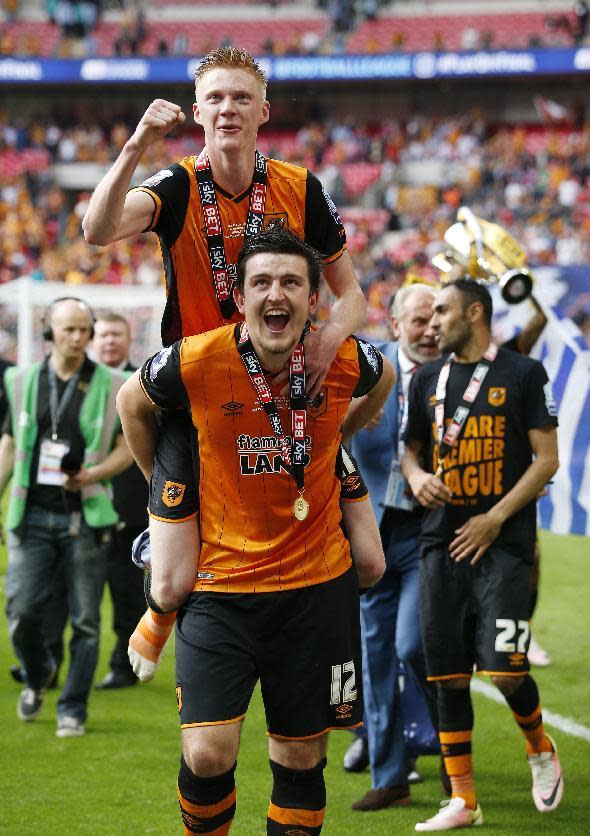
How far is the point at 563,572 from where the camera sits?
12.0 meters

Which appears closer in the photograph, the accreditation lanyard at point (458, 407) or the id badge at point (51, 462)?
the accreditation lanyard at point (458, 407)

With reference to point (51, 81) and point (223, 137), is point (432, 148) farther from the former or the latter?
point (223, 137)

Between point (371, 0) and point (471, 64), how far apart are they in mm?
4619

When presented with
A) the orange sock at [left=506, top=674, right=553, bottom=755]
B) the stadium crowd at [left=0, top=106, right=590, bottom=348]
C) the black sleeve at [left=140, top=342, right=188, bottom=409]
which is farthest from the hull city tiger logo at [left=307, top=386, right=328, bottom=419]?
the stadium crowd at [left=0, top=106, right=590, bottom=348]

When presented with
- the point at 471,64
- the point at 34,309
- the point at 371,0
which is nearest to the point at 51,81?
Answer: the point at 371,0

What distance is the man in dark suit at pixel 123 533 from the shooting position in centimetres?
788

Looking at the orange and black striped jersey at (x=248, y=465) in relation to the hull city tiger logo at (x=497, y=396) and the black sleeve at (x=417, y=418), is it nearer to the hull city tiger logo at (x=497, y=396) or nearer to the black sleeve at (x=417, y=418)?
the hull city tiger logo at (x=497, y=396)

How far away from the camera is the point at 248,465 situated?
3.80 meters

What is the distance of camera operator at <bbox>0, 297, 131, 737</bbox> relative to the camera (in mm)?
6617

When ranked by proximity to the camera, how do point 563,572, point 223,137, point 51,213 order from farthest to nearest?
point 51,213, point 563,572, point 223,137

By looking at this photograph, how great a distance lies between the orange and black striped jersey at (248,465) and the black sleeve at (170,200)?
35cm

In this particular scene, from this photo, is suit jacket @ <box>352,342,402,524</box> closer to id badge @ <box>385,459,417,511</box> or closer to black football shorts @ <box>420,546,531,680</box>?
id badge @ <box>385,459,417,511</box>

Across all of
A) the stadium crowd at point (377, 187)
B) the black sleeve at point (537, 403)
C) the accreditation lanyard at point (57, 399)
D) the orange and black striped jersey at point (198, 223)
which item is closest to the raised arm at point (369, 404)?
the orange and black striped jersey at point (198, 223)

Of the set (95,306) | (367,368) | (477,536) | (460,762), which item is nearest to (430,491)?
(477,536)
